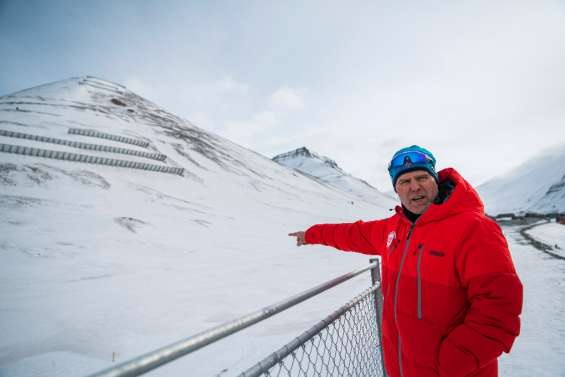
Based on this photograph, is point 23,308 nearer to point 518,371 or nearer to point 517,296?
point 517,296

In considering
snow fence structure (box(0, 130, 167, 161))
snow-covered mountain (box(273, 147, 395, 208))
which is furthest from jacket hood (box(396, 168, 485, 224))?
snow-covered mountain (box(273, 147, 395, 208))

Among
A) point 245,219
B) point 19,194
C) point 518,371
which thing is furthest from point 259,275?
point 19,194

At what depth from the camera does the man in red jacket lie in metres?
1.34

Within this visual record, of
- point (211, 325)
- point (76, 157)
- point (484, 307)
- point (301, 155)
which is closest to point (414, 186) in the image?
point (484, 307)

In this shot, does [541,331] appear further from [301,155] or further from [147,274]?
[301,155]

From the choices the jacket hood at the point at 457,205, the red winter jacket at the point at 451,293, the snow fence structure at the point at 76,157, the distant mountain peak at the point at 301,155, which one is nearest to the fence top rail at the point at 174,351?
the red winter jacket at the point at 451,293

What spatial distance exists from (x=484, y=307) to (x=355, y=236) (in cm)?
146

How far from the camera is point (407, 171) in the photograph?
6.78 feet

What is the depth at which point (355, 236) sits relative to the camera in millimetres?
2777

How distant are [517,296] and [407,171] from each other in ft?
3.30

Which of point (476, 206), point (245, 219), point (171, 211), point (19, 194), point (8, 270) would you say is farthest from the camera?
point (245, 219)

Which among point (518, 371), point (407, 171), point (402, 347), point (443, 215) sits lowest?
point (518, 371)

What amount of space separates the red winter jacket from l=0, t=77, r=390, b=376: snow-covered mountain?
2676mm

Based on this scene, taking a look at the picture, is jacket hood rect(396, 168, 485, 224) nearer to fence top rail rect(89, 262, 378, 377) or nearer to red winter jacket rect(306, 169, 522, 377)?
red winter jacket rect(306, 169, 522, 377)
